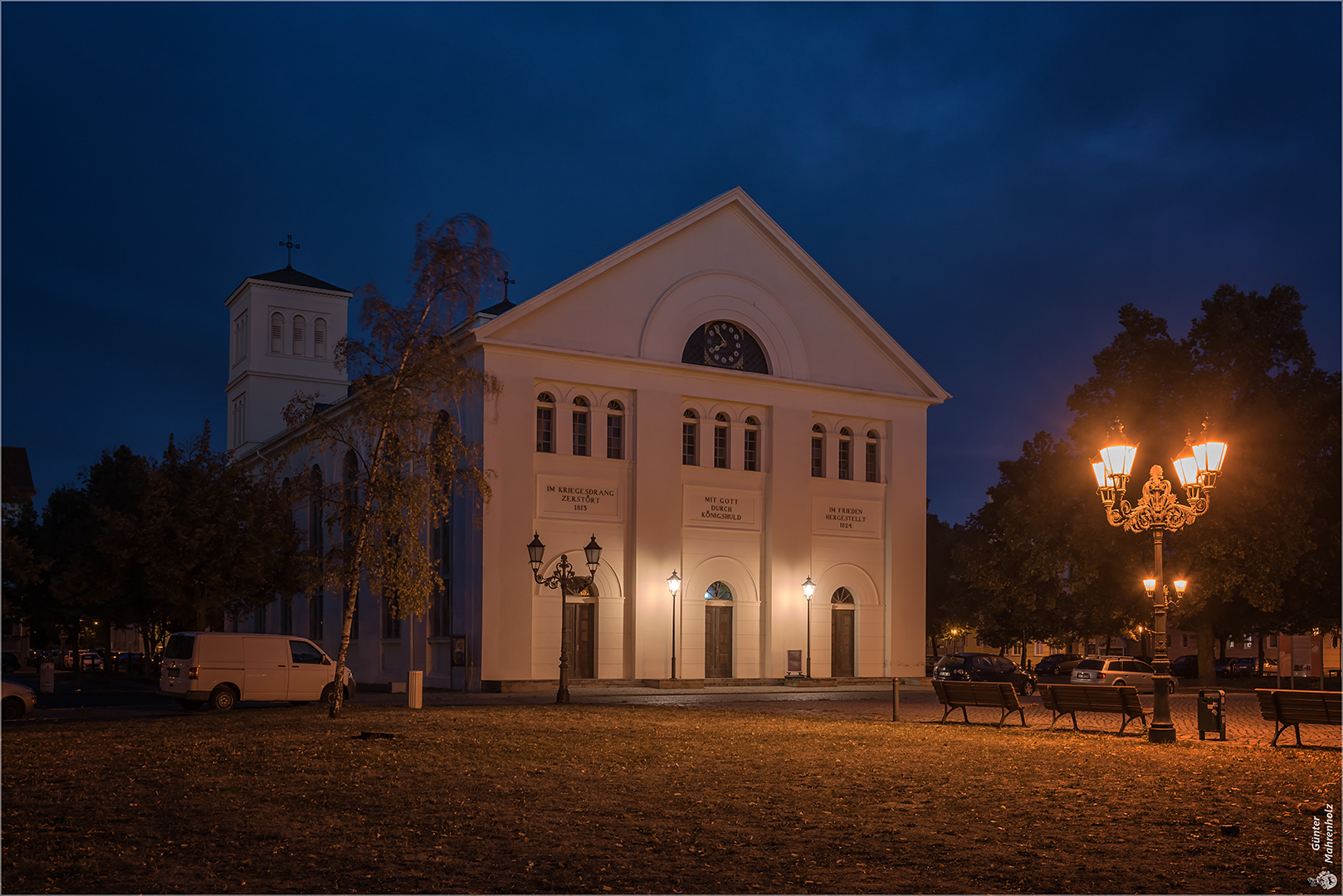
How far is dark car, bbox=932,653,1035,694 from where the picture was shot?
130 ft

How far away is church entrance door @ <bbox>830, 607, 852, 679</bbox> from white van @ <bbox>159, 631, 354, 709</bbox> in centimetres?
1996

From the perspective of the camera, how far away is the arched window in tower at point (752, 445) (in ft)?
136

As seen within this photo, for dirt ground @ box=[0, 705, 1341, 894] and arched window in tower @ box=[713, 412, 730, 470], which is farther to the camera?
arched window in tower @ box=[713, 412, 730, 470]

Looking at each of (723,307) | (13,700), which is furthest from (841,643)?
(13,700)

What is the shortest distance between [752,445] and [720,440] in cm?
120

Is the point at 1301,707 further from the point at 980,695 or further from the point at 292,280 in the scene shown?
the point at 292,280

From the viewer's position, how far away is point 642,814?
1041 centimetres

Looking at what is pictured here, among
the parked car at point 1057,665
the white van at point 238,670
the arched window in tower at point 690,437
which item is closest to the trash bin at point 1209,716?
the white van at point 238,670

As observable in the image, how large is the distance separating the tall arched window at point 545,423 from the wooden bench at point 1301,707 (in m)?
23.6

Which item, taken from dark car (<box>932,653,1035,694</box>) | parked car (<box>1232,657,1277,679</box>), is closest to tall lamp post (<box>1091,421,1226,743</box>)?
dark car (<box>932,653,1035,694</box>)

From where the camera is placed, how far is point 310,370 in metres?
67.6

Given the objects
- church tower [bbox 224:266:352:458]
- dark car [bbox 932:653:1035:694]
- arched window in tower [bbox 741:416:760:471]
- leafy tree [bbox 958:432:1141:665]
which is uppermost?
church tower [bbox 224:266:352:458]

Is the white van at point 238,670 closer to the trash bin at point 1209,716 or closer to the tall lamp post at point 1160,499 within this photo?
the tall lamp post at point 1160,499

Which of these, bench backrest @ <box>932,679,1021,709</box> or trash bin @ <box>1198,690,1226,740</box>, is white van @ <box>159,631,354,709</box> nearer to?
bench backrest @ <box>932,679,1021,709</box>
